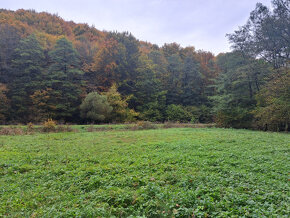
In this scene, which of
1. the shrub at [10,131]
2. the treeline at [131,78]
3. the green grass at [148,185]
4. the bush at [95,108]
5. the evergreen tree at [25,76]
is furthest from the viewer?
the evergreen tree at [25,76]

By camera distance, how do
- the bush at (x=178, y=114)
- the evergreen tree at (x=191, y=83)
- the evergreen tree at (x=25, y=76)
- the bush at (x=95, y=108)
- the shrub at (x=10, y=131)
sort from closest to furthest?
the shrub at (x=10, y=131)
the bush at (x=95, y=108)
the evergreen tree at (x=25, y=76)
the bush at (x=178, y=114)
the evergreen tree at (x=191, y=83)

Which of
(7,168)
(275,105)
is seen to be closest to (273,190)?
(7,168)

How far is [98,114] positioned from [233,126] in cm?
1839

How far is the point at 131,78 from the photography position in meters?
39.1

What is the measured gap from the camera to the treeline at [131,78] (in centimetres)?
2198

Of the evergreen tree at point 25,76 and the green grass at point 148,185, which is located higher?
the evergreen tree at point 25,76

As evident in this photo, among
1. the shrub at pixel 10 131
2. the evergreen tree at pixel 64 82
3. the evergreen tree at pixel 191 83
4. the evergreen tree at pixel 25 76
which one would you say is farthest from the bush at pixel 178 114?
the shrub at pixel 10 131

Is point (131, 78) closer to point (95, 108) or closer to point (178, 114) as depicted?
point (178, 114)

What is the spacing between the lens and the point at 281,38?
70.7ft

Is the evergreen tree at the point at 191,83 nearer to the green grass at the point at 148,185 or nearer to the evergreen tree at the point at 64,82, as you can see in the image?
the evergreen tree at the point at 64,82

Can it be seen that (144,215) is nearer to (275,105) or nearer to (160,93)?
(275,105)

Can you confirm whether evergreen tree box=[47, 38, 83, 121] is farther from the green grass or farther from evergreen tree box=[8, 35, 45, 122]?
the green grass

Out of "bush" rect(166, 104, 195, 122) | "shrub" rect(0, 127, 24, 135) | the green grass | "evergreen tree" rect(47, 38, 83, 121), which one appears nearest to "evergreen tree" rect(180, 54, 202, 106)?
"bush" rect(166, 104, 195, 122)

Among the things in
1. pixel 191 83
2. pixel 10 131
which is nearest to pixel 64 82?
pixel 10 131
